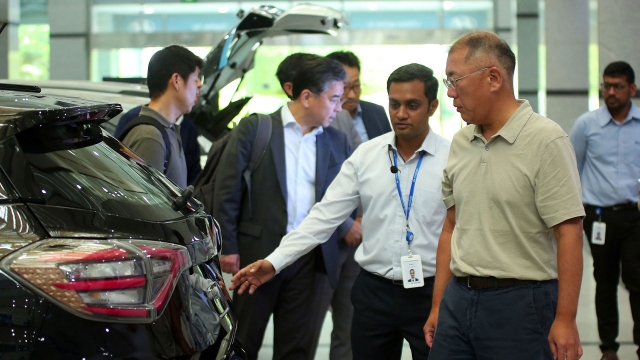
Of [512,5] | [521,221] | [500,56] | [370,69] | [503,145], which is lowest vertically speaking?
[521,221]

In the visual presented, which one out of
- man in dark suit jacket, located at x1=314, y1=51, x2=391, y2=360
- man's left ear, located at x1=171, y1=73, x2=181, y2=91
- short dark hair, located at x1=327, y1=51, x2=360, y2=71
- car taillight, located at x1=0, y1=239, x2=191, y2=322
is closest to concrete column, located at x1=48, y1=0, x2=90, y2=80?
short dark hair, located at x1=327, y1=51, x2=360, y2=71

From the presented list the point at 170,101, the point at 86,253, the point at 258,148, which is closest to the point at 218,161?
the point at 258,148

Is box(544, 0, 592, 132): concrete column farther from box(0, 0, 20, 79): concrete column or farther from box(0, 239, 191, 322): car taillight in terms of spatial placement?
box(0, 239, 191, 322): car taillight

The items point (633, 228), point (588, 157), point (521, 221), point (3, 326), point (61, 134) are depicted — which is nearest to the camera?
point (3, 326)

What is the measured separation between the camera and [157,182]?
2629mm

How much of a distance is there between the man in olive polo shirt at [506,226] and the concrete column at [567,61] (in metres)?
8.33

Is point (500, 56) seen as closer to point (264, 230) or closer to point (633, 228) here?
point (264, 230)

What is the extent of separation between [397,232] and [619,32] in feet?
20.1

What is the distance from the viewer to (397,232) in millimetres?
3211

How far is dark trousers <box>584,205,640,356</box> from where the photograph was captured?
17.1 ft

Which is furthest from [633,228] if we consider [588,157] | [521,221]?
[521,221]

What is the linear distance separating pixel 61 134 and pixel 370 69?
40.9ft

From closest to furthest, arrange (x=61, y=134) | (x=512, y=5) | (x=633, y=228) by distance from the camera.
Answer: (x=61, y=134) → (x=633, y=228) → (x=512, y=5)

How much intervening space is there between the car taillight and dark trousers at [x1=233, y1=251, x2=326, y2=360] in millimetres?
1744
